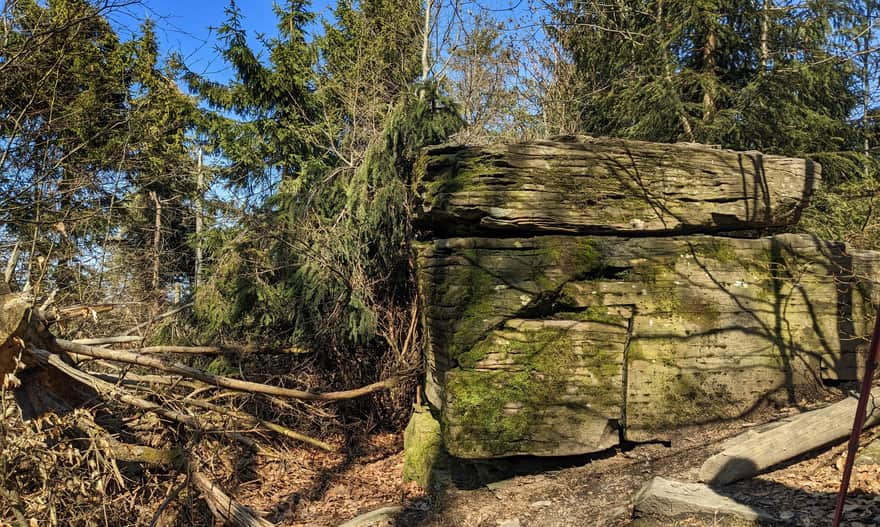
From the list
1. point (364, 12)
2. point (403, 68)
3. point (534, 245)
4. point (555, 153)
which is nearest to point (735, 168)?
point (555, 153)

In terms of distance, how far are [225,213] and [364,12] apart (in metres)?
7.42

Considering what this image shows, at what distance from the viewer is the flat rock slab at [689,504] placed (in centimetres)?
377

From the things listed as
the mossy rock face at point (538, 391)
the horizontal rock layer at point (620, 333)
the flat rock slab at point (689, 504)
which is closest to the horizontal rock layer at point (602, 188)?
the horizontal rock layer at point (620, 333)

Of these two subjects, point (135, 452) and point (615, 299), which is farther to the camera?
point (615, 299)

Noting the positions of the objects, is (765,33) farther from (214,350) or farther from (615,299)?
(214,350)

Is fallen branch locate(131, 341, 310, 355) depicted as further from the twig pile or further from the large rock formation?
the large rock formation

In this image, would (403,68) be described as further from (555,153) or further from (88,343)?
(88,343)

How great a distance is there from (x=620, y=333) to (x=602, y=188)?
5.15 feet

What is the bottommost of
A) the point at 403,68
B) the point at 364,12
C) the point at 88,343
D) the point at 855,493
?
the point at 855,493

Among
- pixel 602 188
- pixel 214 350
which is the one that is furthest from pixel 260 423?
pixel 602 188

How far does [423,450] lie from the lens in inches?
272

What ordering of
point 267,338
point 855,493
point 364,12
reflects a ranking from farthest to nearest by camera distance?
point 364,12 → point 267,338 → point 855,493

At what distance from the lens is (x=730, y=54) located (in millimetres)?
11336

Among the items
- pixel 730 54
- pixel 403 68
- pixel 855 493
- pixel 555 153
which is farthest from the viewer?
pixel 403 68
